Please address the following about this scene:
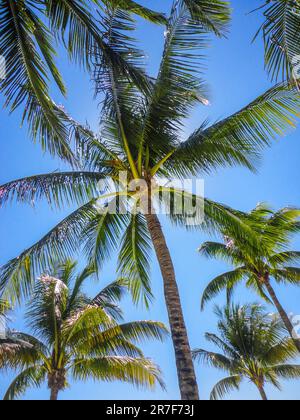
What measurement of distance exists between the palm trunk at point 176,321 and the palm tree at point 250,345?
33.9 ft

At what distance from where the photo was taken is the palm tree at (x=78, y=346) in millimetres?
10645

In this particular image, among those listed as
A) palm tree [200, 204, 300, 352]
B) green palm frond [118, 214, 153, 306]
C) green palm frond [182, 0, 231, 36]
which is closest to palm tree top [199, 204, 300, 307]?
palm tree [200, 204, 300, 352]

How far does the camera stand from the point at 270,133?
6.50 meters

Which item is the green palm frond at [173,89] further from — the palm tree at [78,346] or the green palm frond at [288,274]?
the green palm frond at [288,274]

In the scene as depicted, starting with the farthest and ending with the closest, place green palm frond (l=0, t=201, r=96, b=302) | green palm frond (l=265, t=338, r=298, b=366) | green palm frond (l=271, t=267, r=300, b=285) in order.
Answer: green palm frond (l=265, t=338, r=298, b=366)
green palm frond (l=271, t=267, r=300, b=285)
green palm frond (l=0, t=201, r=96, b=302)

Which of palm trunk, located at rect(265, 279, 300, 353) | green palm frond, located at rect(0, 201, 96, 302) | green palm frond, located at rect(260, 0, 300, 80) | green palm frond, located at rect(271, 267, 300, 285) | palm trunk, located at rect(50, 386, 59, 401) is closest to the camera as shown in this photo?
green palm frond, located at rect(260, 0, 300, 80)

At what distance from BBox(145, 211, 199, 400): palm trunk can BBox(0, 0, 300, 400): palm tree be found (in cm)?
2

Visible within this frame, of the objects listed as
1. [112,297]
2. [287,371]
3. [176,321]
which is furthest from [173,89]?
[287,371]

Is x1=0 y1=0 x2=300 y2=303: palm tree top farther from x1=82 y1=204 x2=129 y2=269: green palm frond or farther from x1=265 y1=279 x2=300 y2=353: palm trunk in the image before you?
x1=265 y1=279 x2=300 y2=353: palm trunk

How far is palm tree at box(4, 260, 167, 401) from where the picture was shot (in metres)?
10.6

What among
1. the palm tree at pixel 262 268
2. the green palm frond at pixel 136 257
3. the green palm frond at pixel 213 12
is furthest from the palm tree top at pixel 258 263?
the green palm frond at pixel 213 12
